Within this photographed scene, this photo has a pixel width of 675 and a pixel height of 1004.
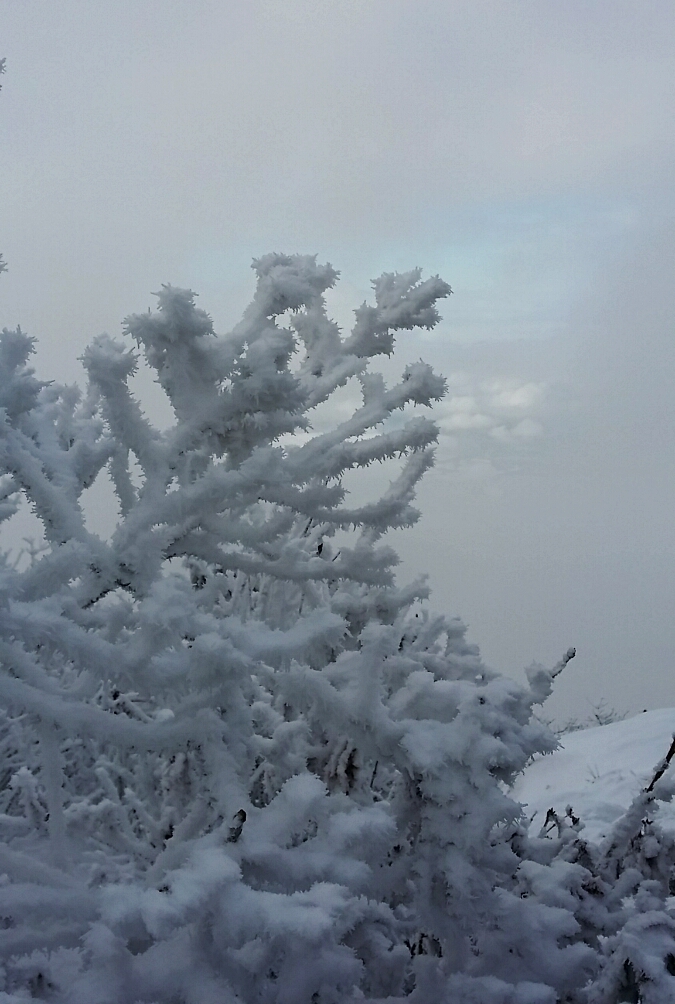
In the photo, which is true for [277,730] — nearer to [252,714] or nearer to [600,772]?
[252,714]

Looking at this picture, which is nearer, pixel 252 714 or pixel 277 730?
pixel 252 714

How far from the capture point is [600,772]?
8.17m

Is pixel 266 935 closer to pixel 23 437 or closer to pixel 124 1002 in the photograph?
pixel 124 1002

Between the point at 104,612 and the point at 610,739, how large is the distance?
9.41 meters

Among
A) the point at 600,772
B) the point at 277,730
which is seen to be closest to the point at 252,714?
the point at 277,730

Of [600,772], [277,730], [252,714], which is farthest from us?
[600,772]

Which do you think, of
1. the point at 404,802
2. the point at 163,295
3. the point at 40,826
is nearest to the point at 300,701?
the point at 404,802

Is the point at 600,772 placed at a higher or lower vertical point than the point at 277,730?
lower

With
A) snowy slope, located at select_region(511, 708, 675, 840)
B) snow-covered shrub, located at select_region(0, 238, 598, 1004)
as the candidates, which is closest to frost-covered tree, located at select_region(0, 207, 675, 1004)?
snow-covered shrub, located at select_region(0, 238, 598, 1004)

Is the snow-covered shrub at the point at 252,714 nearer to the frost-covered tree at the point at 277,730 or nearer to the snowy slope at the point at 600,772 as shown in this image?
the frost-covered tree at the point at 277,730

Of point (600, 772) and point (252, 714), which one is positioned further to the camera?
point (600, 772)

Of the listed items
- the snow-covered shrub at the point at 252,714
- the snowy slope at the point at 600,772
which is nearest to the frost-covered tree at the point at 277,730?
the snow-covered shrub at the point at 252,714

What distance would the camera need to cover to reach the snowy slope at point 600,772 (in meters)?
Result: 6.52

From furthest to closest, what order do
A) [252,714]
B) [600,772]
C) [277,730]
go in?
1. [600,772]
2. [277,730]
3. [252,714]
